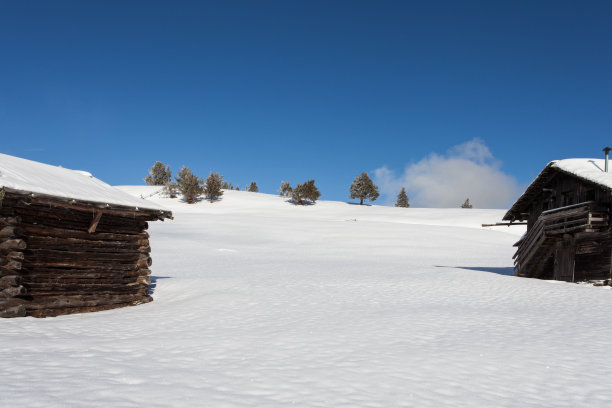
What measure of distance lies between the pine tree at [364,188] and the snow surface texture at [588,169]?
60189mm

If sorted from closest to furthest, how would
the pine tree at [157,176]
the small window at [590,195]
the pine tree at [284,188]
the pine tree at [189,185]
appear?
1. the small window at [590,195]
2. the pine tree at [189,185]
3. the pine tree at [284,188]
4. the pine tree at [157,176]

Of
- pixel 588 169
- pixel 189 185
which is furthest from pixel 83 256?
pixel 189 185

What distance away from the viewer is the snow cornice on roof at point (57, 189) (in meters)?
10.9

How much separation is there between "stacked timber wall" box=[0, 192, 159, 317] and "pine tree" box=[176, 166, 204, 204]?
178 feet

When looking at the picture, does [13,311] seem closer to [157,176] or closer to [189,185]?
[189,185]

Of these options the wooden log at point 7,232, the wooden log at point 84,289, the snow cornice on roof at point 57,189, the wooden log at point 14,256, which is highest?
the snow cornice on roof at point 57,189

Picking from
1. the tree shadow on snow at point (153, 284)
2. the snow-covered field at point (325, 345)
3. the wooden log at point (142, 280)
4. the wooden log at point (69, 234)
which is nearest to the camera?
the snow-covered field at point (325, 345)

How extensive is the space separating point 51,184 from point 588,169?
70.5 feet

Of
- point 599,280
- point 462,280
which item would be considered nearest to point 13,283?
point 462,280

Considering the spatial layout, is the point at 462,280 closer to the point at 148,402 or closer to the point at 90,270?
the point at 90,270

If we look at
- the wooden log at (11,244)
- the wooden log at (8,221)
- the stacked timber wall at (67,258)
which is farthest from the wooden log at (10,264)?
the wooden log at (8,221)

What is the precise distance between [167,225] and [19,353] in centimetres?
3851

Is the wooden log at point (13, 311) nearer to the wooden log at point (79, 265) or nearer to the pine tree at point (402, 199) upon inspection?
the wooden log at point (79, 265)

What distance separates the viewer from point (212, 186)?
70.8m
